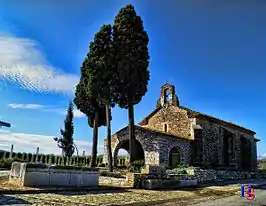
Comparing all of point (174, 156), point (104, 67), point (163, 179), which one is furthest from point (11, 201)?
point (174, 156)

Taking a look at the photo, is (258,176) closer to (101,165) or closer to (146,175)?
(101,165)

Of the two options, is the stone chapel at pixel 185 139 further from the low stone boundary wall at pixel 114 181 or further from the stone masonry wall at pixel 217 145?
the low stone boundary wall at pixel 114 181

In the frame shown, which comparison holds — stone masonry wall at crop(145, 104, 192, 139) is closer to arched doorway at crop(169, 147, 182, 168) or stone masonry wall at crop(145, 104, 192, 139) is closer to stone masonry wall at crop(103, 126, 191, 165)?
arched doorway at crop(169, 147, 182, 168)

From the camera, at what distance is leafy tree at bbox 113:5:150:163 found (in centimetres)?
2219

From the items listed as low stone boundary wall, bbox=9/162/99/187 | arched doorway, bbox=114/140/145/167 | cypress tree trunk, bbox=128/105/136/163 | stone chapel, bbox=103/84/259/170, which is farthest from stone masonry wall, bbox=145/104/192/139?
low stone boundary wall, bbox=9/162/99/187

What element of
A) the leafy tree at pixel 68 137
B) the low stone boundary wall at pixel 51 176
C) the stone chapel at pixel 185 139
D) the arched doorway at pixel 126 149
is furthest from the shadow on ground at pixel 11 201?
the leafy tree at pixel 68 137

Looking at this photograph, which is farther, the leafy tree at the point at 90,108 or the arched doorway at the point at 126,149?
the arched doorway at the point at 126,149

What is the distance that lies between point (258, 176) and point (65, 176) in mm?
24986

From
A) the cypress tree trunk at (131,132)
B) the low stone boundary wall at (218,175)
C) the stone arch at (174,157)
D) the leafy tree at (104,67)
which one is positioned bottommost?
the low stone boundary wall at (218,175)

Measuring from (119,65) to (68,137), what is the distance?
2352 centimetres

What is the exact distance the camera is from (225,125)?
110 feet

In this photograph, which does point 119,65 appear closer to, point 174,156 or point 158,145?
point 158,145

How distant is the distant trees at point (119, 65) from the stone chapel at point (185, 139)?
264 centimetres

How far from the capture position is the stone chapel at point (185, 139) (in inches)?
981
